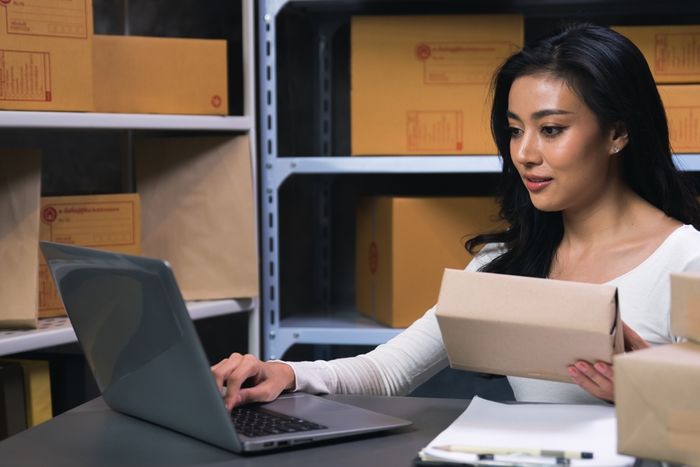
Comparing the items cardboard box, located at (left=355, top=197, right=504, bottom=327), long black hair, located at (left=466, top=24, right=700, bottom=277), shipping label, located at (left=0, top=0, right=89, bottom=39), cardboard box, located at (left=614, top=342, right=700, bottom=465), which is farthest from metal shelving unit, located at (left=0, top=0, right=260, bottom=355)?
cardboard box, located at (left=614, top=342, right=700, bottom=465)

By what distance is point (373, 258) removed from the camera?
219 centimetres

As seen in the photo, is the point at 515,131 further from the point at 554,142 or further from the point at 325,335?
the point at 325,335

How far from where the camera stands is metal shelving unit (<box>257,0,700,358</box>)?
200cm

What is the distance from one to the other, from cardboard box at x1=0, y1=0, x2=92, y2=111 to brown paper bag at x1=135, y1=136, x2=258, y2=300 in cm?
32

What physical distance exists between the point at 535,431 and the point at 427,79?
1253 millimetres

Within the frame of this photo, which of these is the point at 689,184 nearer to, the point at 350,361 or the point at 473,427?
the point at 350,361

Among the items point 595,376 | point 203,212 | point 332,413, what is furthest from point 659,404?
point 203,212

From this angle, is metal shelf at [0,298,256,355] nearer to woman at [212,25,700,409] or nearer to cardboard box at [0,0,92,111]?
cardboard box at [0,0,92,111]

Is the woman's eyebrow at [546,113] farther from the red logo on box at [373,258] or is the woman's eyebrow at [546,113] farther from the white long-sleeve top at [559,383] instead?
the red logo on box at [373,258]

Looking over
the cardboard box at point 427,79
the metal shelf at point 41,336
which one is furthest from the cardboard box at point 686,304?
the cardboard box at point 427,79

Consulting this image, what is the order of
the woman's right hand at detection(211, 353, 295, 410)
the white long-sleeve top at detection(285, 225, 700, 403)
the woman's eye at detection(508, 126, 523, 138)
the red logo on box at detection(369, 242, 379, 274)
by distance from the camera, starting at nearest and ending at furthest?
the woman's right hand at detection(211, 353, 295, 410), the white long-sleeve top at detection(285, 225, 700, 403), the woman's eye at detection(508, 126, 523, 138), the red logo on box at detection(369, 242, 379, 274)

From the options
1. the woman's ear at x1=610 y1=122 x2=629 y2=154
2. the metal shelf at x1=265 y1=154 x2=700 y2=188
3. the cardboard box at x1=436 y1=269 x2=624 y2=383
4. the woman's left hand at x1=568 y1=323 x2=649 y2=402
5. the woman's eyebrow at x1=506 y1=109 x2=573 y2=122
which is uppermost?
the woman's eyebrow at x1=506 y1=109 x2=573 y2=122

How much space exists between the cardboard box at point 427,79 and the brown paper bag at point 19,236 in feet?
2.22

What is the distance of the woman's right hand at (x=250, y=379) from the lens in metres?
1.07
